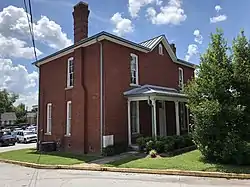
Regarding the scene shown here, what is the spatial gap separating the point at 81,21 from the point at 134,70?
5.86m

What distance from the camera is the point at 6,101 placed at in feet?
262

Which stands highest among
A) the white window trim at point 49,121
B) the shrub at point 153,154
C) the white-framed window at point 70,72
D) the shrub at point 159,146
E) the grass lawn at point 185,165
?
the white-framed window at point 70,72

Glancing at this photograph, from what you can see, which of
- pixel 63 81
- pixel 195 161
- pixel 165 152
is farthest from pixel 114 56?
pixel 195 161

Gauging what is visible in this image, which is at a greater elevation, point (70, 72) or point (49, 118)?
point (70, 72)

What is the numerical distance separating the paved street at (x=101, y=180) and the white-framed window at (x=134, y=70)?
875cm

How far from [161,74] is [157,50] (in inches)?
75.9

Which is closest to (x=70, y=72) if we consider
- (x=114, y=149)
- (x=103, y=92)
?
(x=103, y=92)

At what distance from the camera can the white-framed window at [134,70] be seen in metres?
18.7

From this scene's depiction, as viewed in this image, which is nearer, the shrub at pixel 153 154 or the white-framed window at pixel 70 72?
the shrub at pixel 153 154

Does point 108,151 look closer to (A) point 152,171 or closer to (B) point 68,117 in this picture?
(B) point 68,117

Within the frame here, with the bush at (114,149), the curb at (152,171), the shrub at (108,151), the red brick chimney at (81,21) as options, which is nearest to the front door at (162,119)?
the bush at (114,149)

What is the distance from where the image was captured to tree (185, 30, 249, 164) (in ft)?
36.9

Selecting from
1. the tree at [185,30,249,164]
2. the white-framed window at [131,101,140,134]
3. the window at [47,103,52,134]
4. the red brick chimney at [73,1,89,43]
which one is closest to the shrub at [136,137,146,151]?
the white-framed window at [131,101,140,134]

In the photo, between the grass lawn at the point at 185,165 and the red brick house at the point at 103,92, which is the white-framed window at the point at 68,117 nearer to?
the red brick house at the point at 103,92
